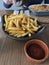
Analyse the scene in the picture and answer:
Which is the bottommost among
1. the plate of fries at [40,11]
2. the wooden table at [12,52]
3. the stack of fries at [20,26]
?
the wooden table at [12,52]

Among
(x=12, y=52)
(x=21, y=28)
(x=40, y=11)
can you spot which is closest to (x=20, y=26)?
(x=21, y=28)

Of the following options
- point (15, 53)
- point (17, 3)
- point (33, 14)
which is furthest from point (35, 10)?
point (15, 53)

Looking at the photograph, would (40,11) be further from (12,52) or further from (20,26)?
(12,52)

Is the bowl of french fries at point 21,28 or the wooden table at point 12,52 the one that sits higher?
the bowl of french fries at point 21,28

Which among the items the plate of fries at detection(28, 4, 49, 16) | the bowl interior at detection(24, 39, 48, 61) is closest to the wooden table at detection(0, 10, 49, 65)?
the bowl interior at detection(24, 39, 48, 61)

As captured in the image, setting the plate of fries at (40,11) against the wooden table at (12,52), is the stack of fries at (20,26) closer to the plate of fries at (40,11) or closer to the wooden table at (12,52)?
→ the wooden table at (12,52)

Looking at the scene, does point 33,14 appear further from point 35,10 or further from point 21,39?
point 21,39

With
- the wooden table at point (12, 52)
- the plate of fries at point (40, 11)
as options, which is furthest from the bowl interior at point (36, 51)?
the plate of fries at point (40, 11)

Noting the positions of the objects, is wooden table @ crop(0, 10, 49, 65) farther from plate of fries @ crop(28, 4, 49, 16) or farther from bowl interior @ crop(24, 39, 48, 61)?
plate of fries @ crop(28, 4, 49, 16)
